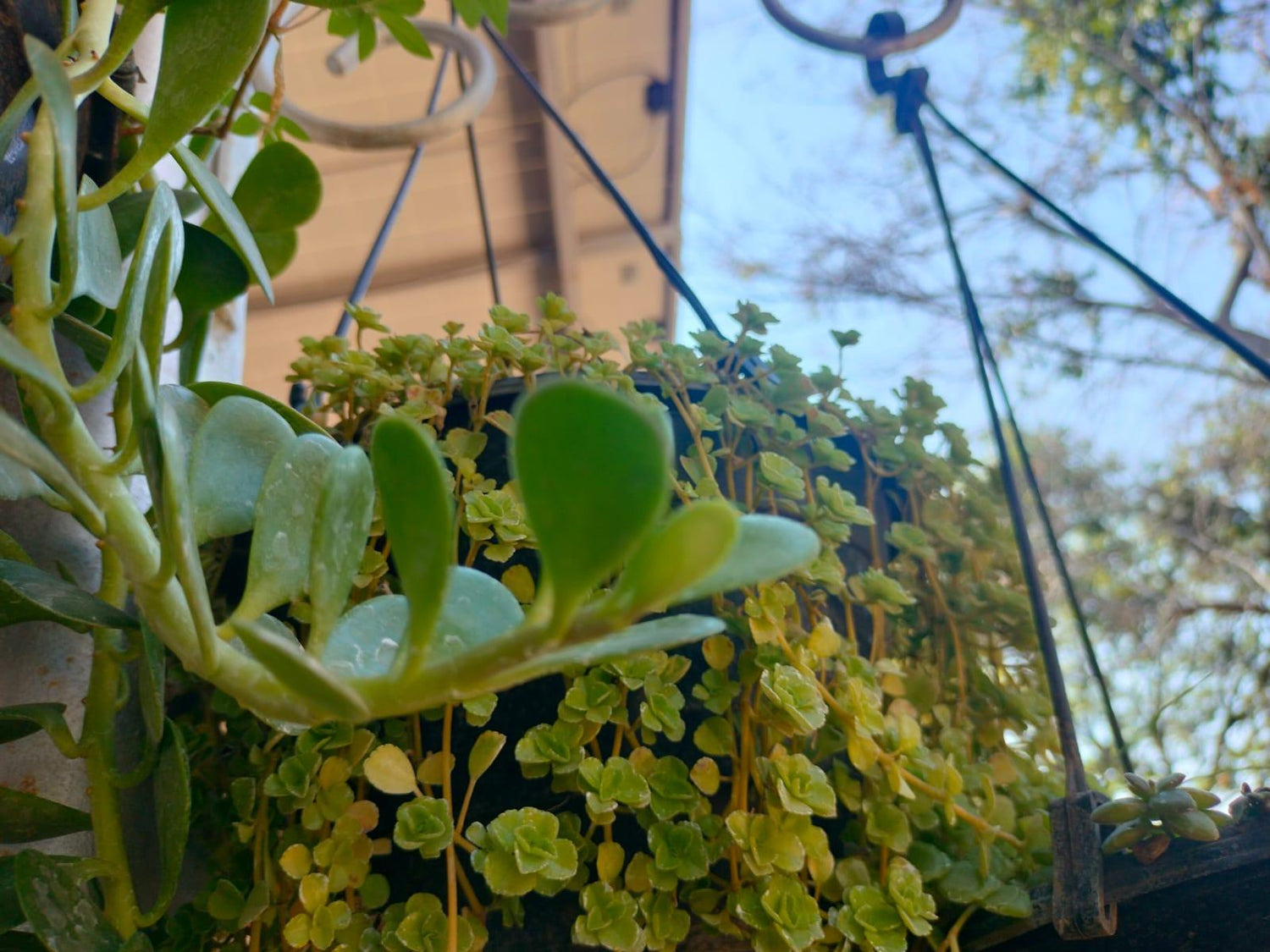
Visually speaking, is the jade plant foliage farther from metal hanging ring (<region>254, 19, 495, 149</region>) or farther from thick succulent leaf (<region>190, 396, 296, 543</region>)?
metal hanging ring (<region>254, 19, 495, 149</region>)

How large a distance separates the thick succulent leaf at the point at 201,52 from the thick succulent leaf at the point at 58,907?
10.0 inches

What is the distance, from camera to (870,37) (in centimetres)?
66

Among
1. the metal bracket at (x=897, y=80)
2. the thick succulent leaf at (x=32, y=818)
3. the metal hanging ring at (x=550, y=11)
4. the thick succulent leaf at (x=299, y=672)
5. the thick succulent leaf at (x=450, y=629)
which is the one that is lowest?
A: the thick succulent leaf at (x=32, y=818)

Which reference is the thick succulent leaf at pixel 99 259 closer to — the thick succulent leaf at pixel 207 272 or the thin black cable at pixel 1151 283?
the thick succulent leaf at pixel 207 272

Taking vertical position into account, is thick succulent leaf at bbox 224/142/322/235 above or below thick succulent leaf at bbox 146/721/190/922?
above

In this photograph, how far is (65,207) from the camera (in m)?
0.31

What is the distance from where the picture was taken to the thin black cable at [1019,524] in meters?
0.43

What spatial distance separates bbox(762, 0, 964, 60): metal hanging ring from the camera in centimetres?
65

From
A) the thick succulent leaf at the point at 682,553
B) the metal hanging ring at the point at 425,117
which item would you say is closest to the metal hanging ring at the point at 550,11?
the metal hanging ring at the point at 425,117

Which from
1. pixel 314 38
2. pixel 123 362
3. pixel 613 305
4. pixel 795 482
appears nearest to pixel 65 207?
pixel 123 362

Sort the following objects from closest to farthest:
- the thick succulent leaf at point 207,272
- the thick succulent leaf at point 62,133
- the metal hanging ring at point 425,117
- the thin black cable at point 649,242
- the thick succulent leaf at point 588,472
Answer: the thick succulent leaf at point 588,472, the thick succulent leaf at point 62,133, the thick succulent leaf at point 207,272, the thin black cable at point 649,242, the metal hanging ring at point 425,117

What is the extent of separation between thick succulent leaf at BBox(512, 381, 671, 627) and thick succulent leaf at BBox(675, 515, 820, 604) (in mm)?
22

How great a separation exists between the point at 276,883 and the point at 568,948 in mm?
132

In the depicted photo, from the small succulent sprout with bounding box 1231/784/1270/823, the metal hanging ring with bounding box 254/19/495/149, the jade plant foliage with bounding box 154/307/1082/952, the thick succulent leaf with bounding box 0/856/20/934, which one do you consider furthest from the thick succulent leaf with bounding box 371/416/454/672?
the metal hanging ring with bounding box 254/19/495/149
